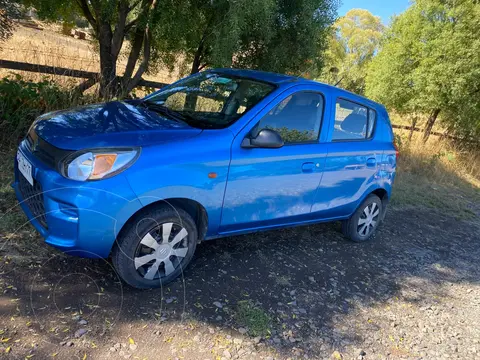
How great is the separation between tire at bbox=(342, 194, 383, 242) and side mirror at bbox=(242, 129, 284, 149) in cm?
204

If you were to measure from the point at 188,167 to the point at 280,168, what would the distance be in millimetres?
985

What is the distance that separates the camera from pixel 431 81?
11.4m

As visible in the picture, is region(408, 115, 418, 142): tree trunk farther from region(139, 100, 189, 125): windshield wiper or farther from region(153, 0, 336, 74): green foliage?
region(139, 100, 189, 125): windshield wiper

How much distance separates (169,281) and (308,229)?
8.21 ft

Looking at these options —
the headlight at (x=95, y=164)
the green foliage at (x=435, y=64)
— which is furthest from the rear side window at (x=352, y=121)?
the green foliage at (x=435, y=64)

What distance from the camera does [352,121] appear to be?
467cm

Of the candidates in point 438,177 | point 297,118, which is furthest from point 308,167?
point 438,177

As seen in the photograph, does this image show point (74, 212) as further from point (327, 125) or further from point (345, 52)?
point (345, 52)

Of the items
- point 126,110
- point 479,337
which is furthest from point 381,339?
point 126,110

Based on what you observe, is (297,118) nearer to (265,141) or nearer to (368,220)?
(265,141)

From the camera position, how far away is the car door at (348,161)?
4316 millimetres

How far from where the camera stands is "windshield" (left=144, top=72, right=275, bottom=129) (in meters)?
3.71

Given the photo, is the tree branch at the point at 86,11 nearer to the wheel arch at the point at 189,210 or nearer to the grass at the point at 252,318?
the wheel arch at the point at 189,210

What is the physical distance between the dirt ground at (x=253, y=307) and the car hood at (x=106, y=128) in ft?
3.52
